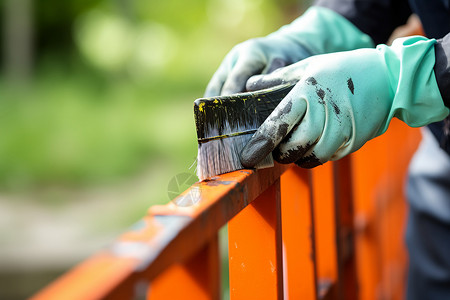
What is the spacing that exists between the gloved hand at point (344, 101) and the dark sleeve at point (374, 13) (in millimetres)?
522

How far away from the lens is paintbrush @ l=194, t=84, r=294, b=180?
117cm

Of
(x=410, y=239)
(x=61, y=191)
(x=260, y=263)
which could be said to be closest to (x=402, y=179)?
(x=410, y=239)

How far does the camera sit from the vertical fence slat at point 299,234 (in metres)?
1.52

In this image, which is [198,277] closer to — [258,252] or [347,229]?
[258,252]

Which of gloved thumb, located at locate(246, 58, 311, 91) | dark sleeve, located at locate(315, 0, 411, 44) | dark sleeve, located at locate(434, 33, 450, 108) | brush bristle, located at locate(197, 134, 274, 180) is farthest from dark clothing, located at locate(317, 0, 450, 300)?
brush bristle, located at locate(197, 134, 274, 180)

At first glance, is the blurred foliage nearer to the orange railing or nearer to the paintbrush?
the orange railing

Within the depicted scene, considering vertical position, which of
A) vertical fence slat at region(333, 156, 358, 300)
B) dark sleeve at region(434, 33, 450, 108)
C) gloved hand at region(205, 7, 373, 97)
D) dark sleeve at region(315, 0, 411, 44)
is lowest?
vertical fence slat at region(333, 156, 358, 300)

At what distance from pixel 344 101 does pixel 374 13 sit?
0.79 metres

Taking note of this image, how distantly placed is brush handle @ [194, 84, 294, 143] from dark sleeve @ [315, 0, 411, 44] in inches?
29.3

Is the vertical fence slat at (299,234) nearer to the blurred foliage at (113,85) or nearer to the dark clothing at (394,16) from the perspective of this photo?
the dark clothing at (394,16)

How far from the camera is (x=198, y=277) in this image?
92 cm

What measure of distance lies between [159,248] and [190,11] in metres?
16.0

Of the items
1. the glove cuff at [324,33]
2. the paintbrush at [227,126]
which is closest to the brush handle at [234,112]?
the paintbrush at [227,126]

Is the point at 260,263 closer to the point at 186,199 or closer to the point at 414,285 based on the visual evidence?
the point at 186,199
